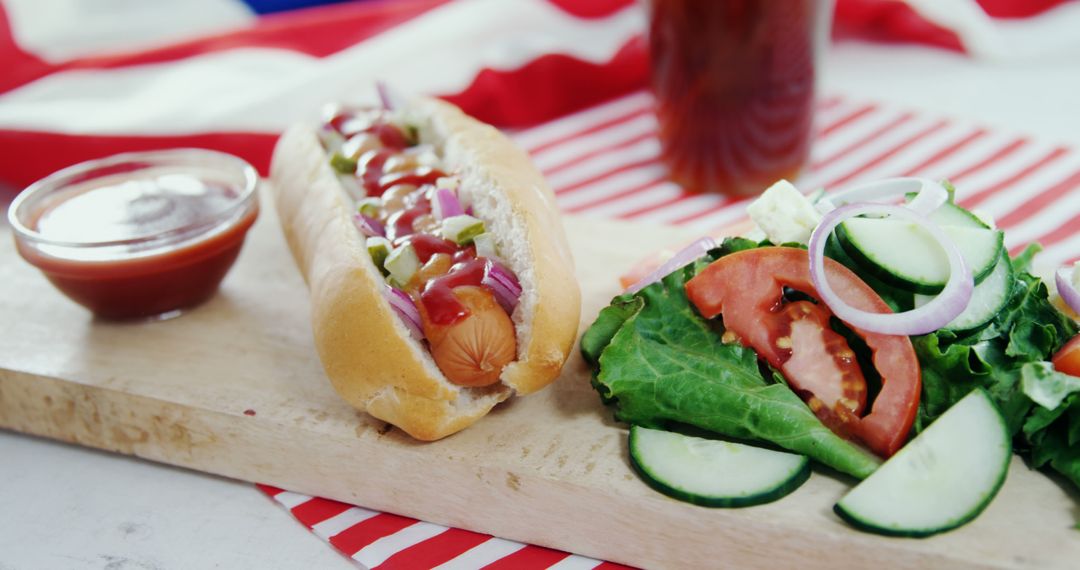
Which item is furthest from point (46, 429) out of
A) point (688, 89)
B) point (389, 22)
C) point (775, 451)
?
point (389, 22)

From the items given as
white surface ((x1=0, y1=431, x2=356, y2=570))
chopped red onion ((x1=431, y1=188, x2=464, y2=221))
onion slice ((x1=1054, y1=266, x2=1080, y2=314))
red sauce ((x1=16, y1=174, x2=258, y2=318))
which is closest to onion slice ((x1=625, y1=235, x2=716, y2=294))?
chopped red onion ((x1=431, y1=188, x2=464, y2=221))

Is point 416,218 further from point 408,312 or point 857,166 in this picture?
point 857,166

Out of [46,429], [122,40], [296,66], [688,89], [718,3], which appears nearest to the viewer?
[46,429]

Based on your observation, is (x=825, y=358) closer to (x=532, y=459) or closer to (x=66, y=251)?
(x=532, y=459)

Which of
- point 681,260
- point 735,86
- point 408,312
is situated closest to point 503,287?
point 408,312

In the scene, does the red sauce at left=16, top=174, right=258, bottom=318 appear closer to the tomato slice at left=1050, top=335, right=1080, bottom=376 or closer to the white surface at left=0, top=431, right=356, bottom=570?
the white surface at left=0, top=431, right=356, bottom=570

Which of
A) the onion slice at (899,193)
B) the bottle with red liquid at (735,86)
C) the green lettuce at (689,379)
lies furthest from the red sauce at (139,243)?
the onion slice at (899,193)

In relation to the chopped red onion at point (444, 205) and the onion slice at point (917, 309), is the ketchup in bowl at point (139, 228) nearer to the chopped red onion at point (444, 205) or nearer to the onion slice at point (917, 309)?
the chopped red onion at point (444, 205)
